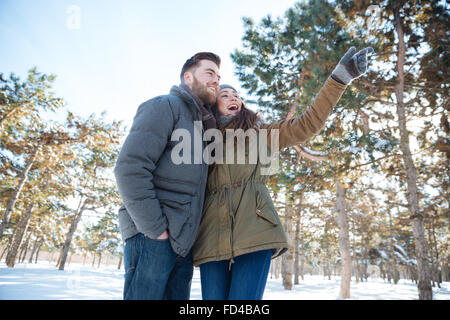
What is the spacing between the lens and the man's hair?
6.96ft

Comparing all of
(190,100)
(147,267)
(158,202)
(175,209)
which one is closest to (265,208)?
(175,209)

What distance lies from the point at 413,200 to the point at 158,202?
7.09 meters

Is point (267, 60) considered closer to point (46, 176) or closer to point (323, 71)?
point (323, 71)

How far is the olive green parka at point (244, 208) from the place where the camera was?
5.06ft

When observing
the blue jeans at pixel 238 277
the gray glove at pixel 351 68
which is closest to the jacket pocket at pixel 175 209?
the blue jeans at pixel 238 277

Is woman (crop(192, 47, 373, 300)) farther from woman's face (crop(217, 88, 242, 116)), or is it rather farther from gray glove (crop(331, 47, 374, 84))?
woman's face (crop(217, 88, 242, 116))

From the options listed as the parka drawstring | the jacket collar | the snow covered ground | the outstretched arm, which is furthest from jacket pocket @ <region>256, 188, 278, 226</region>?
the snow covered ground

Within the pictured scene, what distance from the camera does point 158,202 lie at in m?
1.42

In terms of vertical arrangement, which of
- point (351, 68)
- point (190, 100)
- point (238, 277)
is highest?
point (351, 68)

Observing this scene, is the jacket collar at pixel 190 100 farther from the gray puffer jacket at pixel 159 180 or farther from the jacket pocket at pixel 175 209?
the jacket pocket at pixel 175 209

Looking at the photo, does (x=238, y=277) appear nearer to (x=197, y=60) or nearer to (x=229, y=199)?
(x=229, y=199)
